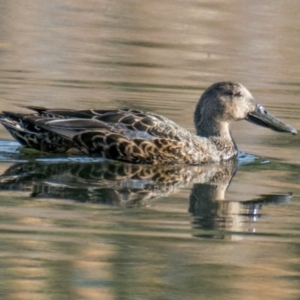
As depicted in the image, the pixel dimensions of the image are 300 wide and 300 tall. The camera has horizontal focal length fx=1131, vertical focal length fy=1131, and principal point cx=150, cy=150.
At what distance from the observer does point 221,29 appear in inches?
681

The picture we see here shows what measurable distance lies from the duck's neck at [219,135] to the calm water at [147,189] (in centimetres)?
14

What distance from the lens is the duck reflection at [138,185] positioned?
24.1ft

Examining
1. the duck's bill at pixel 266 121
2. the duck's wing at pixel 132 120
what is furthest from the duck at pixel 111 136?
the duck's bill at pixel 266 121

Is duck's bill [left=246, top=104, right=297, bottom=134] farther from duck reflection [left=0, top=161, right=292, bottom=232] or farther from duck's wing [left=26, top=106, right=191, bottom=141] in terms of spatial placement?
duck's wing [left=26, top=106, right=191, bottom=141]

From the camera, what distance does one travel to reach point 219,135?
982 centimetres

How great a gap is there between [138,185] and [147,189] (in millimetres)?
164

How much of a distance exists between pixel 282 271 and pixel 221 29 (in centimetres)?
1162

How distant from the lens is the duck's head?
9.89m

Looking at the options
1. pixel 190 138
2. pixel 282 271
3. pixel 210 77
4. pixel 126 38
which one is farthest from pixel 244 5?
pixel 282 271

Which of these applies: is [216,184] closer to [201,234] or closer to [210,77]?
[201,234]

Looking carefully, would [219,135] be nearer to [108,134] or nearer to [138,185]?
[108,134]

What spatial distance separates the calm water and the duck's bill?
0.59ft

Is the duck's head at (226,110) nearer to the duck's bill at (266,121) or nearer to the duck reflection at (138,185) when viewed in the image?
the duck's bill at (266,121)

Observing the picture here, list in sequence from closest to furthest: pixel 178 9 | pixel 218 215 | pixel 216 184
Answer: pixel 218 215 < pixel 216 184 < pixel 178 9
